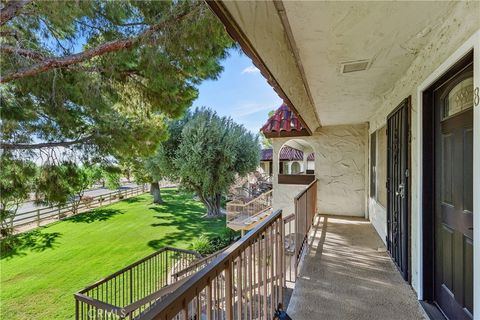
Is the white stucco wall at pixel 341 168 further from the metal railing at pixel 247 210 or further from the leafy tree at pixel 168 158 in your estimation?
the leafy tree at pixel 168 158

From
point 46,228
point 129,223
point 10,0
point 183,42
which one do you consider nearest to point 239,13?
point 183,42

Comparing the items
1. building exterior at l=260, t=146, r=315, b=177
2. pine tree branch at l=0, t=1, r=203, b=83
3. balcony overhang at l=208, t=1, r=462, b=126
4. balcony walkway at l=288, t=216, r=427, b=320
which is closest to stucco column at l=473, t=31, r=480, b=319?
balcony overhang at l=208, t=1, r=462, b=126

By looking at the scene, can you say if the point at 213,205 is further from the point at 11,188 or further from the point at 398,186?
the point at 398,186

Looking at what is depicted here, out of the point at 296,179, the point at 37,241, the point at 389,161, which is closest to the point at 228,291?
the point at 389,161

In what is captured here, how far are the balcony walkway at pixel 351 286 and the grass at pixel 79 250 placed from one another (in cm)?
562

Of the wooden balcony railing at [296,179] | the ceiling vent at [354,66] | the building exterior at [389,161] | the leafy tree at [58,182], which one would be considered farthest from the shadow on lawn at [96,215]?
the ceiling vent at [354,66]

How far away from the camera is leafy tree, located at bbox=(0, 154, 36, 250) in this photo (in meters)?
4.32

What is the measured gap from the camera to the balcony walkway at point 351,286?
227 cm

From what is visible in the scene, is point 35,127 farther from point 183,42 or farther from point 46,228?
point 46,228

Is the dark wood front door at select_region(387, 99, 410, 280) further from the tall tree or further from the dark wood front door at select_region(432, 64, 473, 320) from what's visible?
the tall tree

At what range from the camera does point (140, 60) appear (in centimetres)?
477

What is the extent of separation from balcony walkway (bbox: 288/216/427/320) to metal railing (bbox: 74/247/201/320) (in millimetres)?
1533

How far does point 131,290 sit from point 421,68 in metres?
6.24

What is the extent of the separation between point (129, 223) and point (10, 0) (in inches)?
445
